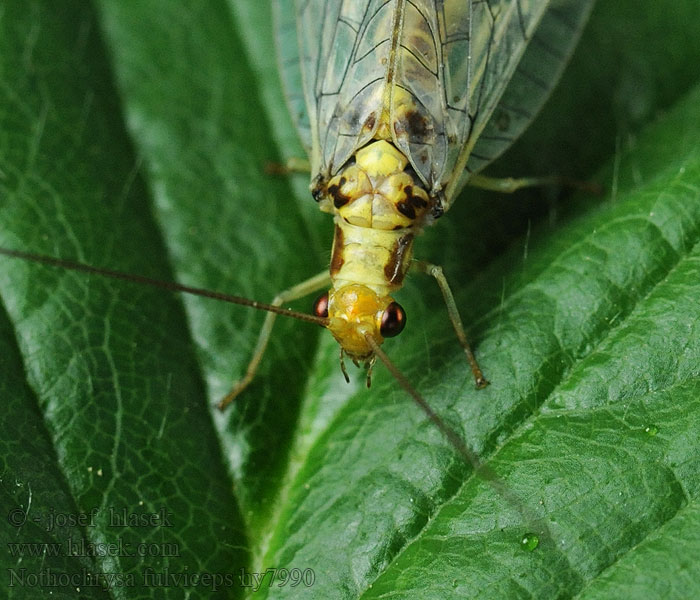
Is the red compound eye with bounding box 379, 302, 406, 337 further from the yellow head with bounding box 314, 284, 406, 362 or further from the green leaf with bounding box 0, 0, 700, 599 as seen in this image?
the green leaf with bounding box 0, 0, 700, 599

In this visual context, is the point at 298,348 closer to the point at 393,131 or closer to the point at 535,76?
the point at 393,131

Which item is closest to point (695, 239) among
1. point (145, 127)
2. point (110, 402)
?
point (110, 402)

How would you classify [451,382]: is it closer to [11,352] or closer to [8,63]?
[11,352]

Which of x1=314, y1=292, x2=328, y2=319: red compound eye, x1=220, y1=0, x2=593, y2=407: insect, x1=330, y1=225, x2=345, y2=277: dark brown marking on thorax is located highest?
x1=220, y1=0, x2=593, y2=407: insect

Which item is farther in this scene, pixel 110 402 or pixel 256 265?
pixel 256 265

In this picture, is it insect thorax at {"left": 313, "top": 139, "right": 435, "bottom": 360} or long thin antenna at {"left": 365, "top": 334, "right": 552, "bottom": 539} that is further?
insect thorax at {"left": 313, "top": 139, "right": 435, "bottom": 360}

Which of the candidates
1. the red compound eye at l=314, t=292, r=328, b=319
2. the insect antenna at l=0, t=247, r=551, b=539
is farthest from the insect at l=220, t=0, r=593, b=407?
the insect antenna at l=0, t=247, r=551, b=539
